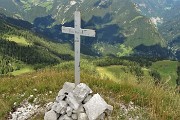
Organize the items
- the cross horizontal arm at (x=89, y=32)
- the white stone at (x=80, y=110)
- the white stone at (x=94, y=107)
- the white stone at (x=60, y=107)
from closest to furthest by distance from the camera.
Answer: the white stone at (x=94, y=107) → the white stone at (x=80, y=110) → the white stone at (x=60, y=107) → the cross horizontal arm at (x=89, y=32)

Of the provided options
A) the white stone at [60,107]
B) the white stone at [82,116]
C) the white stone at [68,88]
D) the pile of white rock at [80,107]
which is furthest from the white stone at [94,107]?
the white stone at [68,88]

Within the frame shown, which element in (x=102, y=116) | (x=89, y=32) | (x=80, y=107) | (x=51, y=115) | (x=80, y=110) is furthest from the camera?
(x=89, y=32)

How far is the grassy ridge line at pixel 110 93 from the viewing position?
531 inches

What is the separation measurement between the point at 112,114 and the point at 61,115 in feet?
7.02

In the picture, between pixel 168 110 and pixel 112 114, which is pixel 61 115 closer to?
pixel 112 114

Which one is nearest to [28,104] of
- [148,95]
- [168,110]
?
[148,95]

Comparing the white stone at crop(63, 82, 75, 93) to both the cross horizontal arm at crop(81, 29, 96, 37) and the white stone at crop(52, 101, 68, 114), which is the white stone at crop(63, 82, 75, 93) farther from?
the cross horizontal arm at crop(81, 29, 96, 37)

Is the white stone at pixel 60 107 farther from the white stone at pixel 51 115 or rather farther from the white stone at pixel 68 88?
the white stone at pixel 68 88

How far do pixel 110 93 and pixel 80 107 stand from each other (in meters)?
2.93

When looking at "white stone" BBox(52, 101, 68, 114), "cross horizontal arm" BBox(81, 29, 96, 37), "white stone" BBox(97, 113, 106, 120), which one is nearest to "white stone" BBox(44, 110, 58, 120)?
"white stone" BBox(52, 101, 68, 114)

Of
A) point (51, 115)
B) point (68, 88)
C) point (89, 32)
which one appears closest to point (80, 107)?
point (51, 115)

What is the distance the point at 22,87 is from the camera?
1927 cm

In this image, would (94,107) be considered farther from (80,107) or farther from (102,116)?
(80,107)

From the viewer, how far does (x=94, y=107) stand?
13227mm
